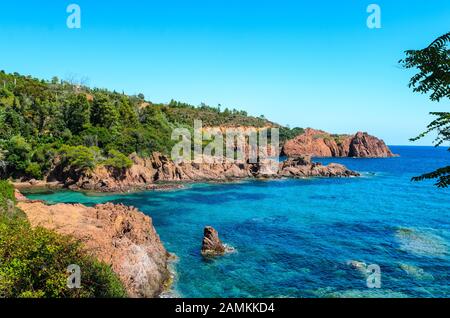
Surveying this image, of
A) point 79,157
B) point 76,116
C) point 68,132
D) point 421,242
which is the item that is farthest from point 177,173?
point 421,242

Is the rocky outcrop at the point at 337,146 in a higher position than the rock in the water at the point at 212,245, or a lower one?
higher

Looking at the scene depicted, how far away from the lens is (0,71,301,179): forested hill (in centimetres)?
6081

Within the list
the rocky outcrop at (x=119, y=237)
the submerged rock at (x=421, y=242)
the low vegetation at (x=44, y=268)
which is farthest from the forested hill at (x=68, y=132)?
the low vegetation at (x=44, y=268)

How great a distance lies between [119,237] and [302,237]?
60.1 feet

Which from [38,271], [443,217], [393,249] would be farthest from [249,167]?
[38,271]

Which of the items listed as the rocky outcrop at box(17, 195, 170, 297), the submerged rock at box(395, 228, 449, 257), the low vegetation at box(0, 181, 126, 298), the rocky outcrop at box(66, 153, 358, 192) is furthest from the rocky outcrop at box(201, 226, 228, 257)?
the rocky outcrop at box(66, 153, 358, 192)

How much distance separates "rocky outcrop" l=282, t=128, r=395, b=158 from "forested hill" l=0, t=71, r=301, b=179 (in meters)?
71.0

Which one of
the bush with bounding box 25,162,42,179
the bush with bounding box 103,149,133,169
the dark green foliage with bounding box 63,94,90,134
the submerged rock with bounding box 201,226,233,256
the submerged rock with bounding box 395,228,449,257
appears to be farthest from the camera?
the dark green foliage with bounding box 63,94,90,134

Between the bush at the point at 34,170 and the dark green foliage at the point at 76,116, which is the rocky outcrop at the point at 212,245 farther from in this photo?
the dark green foliage at the point at 76,116

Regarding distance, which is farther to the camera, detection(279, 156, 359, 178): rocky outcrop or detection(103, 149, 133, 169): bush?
detection(279, 156, 359, 178): rocky outcrop

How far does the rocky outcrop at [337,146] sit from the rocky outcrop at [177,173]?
206 ft

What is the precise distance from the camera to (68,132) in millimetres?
70250

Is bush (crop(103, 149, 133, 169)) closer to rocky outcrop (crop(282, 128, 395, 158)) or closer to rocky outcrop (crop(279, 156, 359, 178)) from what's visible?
rocky outcrop (crop(279, 156, 359, 178))

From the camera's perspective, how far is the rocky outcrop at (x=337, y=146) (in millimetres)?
152250
